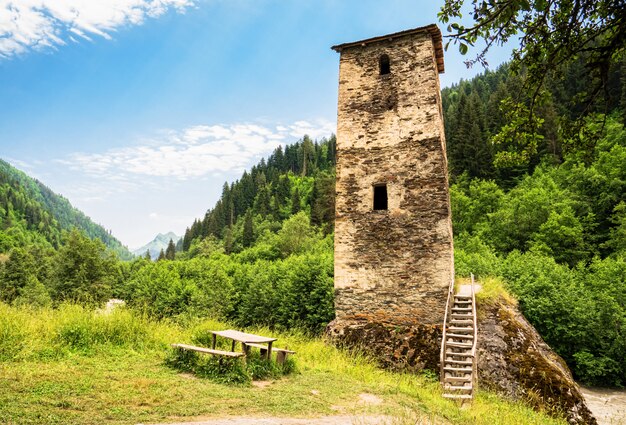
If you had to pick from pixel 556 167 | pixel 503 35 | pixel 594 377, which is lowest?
pixel 594 377

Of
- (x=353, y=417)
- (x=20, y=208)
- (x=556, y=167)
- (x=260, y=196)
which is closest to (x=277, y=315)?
(x=353, y=417)

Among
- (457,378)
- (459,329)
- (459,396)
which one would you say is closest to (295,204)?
(459,329)

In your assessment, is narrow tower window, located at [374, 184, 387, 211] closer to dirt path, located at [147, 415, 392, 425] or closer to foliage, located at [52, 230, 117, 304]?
dirt path, located at [147, 415, 392, 425]

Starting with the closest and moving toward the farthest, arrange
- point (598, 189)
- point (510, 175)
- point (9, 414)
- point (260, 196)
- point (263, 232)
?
point (9, 414)
point (598, 189)
point (510, 175)
point (263, 232)
point (260, 196)

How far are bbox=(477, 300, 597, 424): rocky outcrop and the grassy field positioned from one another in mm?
730

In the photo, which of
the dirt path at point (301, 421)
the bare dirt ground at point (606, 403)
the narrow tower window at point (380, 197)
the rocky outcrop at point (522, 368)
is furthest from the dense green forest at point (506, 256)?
the rocky outcrop at point (522, 368)

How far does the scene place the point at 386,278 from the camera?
13023 millimetres

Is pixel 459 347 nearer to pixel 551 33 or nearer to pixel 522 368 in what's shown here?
pixel 522 368

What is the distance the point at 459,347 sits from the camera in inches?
449

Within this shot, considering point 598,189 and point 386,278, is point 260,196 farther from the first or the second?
point 386,278

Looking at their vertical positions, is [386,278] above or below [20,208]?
below

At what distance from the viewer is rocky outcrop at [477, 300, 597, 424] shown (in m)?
10.1

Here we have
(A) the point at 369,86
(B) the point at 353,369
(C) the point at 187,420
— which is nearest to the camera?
(C) the point at 187,420

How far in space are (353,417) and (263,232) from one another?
67.0 metres
